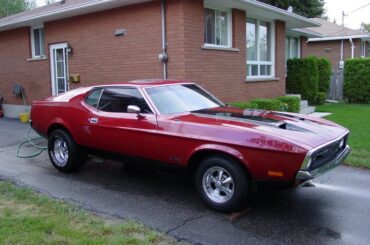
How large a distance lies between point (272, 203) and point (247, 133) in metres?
1.20

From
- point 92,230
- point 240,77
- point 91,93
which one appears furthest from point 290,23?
point 92,230

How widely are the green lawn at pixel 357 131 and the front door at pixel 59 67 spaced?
8.48m

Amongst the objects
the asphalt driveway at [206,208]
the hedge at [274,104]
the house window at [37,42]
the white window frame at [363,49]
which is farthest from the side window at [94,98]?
the white window frame at [363,49]

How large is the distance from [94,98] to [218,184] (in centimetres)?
272

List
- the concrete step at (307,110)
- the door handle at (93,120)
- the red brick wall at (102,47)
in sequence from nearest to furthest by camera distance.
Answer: the door handle at (93,120) < the red brick wall at (102,47) < the concrete step at (307,110)

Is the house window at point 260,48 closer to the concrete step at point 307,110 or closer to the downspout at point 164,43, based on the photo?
the concrete step at point 307,110

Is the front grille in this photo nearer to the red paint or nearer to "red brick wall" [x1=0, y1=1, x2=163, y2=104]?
the red paint

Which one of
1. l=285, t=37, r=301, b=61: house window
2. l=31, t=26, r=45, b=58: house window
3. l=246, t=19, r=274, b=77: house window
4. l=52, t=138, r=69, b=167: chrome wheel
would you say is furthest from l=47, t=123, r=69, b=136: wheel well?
l=285, t=37, r=301, b=61: house window

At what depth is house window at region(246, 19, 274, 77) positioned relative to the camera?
13461 mm

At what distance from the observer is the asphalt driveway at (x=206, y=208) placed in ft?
14.6

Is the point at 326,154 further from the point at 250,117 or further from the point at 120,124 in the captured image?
the point at 120,124

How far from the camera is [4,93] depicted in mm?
16453

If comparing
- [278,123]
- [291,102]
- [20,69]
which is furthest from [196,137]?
[20,69]

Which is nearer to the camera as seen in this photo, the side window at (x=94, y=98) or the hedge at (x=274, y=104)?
the side window at (x=94, y=98)
